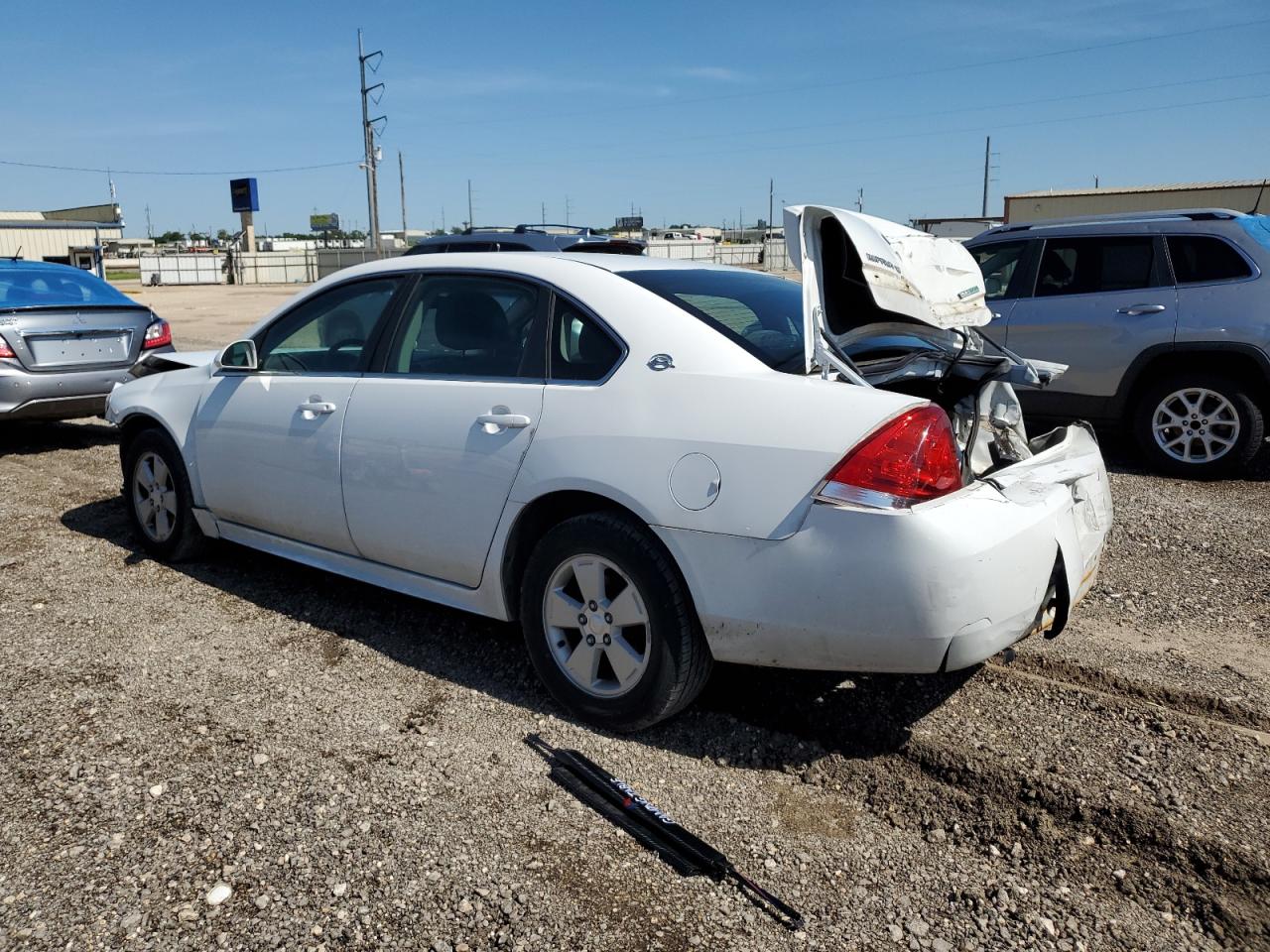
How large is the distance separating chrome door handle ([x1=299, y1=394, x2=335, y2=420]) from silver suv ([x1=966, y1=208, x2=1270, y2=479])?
5595 millimetres

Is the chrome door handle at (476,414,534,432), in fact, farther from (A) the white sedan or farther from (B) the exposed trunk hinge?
(B) the exposed trunk hinge

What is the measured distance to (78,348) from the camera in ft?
27.2

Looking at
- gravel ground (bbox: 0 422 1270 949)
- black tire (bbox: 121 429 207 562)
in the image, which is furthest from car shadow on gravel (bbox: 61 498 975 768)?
black tire (bbox: 121 429 207 562)

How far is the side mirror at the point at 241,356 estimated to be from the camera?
190 inches

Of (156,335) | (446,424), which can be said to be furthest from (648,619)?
(156,335)

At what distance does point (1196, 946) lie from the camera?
8.19 ft

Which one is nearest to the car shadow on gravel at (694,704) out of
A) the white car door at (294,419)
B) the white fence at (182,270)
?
the white car door at (294,419)

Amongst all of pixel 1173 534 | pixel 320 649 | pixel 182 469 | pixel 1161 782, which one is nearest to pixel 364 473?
pixel 320 649

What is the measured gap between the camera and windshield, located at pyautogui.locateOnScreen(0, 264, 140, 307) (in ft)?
27.2

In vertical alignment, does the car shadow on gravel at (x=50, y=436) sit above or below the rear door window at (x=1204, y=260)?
below

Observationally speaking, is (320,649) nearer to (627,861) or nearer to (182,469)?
(182,469)

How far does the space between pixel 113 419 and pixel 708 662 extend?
3.84 metres

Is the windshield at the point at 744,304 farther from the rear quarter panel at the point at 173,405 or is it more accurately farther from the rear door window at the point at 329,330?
the rear quarter panel at the point at 173,405

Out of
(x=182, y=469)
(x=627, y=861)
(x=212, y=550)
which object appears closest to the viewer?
(x=627, y=861)
